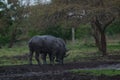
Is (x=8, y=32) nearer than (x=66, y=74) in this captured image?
No

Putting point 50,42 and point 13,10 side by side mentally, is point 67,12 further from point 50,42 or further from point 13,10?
point 13,10

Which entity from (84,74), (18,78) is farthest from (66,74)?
(18,78)

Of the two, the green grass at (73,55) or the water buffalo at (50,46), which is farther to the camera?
the green grass at (73,55)

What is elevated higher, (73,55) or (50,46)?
(50,46)

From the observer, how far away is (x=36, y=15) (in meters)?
26.6

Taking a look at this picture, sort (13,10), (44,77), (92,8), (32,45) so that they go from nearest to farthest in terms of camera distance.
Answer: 1. (44,77)
2. (32,45)
3. (92,8)
4. (13,10)

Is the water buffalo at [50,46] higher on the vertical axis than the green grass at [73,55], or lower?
higher

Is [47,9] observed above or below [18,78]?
above

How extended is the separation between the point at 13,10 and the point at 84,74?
1518 inches

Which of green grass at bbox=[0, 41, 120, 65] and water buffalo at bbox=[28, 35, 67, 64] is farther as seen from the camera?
green grass at bbox=[0, 41, 120, 65]

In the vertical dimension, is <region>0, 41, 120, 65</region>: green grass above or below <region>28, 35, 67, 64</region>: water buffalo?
below

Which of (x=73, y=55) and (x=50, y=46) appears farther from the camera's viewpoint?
(x=73, y=55)

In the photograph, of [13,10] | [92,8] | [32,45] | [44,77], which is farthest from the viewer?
[13,10]

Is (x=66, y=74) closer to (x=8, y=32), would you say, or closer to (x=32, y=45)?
(x=32, y=45)
